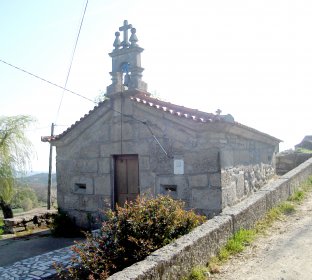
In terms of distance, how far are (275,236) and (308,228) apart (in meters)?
0.63

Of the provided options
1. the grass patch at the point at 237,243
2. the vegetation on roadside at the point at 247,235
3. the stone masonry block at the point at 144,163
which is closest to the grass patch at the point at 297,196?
the vegetation on roadside at the point at 247,235

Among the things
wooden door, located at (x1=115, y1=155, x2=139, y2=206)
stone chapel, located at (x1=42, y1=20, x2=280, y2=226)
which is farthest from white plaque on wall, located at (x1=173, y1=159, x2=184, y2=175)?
wooden door, located at (x1=115, y1=155, x2=139, y2=206)

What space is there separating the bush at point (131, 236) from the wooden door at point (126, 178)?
3292 millimetres

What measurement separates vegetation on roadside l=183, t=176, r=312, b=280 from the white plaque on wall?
1.91 meters

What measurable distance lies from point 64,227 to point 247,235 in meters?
5.38

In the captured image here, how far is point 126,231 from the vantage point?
3895 millimetres

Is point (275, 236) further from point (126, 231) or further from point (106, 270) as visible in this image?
point (106, 270)

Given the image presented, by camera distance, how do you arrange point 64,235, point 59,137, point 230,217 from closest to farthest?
point 230,217 < point 64,235 < point 59,137

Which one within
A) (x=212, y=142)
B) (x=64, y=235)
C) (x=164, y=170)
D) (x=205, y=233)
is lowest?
(x=64, y=235)

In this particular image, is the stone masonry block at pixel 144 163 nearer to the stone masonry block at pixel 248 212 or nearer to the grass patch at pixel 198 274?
the stone masonry block at pixel 248 212

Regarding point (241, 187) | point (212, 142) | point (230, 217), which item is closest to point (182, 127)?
point (212, 142)

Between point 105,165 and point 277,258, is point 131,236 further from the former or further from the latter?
point 105,165

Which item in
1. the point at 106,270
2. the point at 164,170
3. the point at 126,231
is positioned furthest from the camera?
the point at 164,170

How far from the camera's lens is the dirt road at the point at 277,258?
10.7 feet
